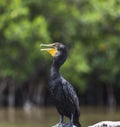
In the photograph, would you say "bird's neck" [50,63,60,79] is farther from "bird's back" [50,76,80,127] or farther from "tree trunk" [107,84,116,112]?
"tree trunk" [107,84,116,112]

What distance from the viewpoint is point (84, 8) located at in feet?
138

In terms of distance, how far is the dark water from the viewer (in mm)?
28625

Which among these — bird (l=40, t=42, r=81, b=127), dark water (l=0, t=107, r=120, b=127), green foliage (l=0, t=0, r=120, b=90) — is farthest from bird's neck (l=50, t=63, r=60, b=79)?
green foliage (l=0, t=0, r=120, b=90)

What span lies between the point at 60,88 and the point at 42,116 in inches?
695

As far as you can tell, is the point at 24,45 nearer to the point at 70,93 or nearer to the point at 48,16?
the point at 48,16

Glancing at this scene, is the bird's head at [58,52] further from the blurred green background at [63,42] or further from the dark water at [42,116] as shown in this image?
the blurred green background at [63,42]

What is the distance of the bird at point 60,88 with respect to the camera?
15.1 meters

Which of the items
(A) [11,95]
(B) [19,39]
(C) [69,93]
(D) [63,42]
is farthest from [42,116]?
(C) [69,93]

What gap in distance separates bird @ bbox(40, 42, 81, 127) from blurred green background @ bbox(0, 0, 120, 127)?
22.1 metres

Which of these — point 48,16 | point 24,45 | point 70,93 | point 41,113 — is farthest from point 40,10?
point 70,93

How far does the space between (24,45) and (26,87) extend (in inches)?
112

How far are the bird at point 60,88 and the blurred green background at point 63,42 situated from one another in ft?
72.5

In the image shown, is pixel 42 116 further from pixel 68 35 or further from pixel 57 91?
pixel 57 91

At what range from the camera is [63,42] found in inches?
1614
